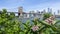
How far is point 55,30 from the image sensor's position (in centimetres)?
172

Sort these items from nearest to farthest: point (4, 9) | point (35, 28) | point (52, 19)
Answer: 1. point (52, 19)
2. point (35, 28)
3. point (4, 9)

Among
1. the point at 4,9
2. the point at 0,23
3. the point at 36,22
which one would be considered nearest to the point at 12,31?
the point at 36,22

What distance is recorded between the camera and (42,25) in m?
1.76

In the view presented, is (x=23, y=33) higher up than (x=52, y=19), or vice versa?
(x=52, y=19)

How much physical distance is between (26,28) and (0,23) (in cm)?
193

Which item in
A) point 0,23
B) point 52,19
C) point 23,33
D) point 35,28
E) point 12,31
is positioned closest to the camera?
point 52,19

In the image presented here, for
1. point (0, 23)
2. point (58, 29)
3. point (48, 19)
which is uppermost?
point (48, 19)

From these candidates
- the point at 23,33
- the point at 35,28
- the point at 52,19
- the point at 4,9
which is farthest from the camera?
the point at 4,9

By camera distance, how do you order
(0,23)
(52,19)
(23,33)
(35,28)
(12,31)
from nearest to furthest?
1. (52,19)
2. (35,28)
3. (23,33)
4. (12,31)
5. (0,23)

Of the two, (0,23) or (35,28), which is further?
(0,23)

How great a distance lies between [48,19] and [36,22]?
238 millimetres

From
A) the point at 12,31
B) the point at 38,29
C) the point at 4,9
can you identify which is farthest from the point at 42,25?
the point at 4,9

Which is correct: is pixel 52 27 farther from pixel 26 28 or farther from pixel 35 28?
pixel 26 28

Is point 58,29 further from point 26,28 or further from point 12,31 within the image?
point 12,31
